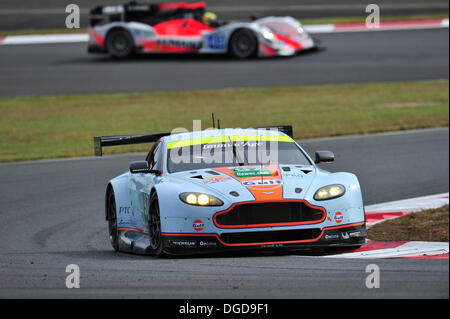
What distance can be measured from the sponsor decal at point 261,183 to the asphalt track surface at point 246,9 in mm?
23589

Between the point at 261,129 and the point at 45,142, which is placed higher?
the point at 261,129

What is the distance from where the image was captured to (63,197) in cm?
1237

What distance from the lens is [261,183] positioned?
754 cm

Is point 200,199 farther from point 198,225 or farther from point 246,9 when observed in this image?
point 246,9

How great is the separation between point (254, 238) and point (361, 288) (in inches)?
77.4

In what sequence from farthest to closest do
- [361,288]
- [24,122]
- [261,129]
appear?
[24,122]
[261,129]
[361,288]

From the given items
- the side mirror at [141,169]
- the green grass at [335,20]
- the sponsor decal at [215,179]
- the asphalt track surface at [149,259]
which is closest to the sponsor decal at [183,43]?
the green grass at [335,20]

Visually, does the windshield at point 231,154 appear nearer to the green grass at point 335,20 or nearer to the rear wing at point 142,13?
the rear wing at point 142,13

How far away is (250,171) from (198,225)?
2.70ft

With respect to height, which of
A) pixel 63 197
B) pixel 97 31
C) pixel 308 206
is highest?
pixel 97 31

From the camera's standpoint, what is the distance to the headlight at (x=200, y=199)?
24.1 ft

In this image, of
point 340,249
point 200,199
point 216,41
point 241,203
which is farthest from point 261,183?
Result: point 216,41
